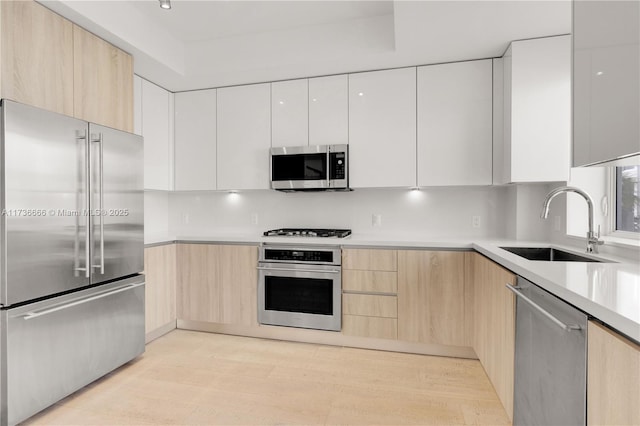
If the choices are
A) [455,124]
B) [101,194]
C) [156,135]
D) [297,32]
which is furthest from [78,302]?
[455,124]

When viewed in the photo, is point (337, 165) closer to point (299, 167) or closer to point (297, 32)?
point (299, 167)

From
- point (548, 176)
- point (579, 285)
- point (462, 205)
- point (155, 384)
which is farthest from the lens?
point (462, 205)

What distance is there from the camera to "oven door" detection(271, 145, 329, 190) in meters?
3.05

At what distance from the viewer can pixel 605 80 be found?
1136mm

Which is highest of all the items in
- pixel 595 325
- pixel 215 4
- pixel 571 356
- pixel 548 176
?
pixel 215 4

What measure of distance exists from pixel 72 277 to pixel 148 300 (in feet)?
2.98

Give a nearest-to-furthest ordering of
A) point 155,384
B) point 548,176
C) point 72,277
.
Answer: point 72,277
point 155,384
point 548,176

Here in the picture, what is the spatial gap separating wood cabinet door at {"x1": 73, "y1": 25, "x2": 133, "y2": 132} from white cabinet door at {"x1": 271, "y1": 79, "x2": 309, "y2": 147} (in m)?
1.19

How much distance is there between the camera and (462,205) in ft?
10.4

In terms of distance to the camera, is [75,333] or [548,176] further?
[548,176]

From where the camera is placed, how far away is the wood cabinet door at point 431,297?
2.61 metres

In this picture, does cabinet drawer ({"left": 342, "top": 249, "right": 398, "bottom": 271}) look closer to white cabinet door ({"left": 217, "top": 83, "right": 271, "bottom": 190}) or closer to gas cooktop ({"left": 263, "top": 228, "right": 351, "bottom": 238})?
gas cooktop ({"left": 263, "top": 228, "right": 351, "bottom": 238})

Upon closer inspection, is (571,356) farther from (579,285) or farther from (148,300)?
(148,300)

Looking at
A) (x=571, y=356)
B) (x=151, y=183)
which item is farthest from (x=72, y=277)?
(x=571, y=356)
